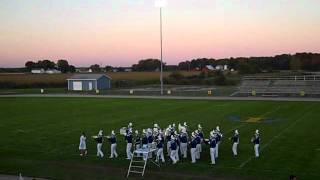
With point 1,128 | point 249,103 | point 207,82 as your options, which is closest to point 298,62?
point 207,82

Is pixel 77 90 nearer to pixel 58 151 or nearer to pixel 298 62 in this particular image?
pixel 58 151

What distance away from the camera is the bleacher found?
53594 mm

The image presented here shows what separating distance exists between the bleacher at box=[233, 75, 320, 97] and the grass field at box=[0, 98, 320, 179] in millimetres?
10265

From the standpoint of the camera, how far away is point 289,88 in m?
56.0

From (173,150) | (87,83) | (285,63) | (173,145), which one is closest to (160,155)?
(173,150)

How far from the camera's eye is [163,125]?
29.0 meters

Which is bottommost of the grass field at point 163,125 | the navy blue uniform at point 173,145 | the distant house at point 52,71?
the grass field at point 163,125

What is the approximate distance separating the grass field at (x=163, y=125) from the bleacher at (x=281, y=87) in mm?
10265

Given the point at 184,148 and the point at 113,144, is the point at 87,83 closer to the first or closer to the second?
the point at 113,144

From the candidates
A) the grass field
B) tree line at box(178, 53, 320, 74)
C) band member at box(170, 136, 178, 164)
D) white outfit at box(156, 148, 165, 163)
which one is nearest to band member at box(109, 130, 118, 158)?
the grass field

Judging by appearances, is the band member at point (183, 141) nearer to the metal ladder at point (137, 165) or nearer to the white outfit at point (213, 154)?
the white outfit at point (213, 154)

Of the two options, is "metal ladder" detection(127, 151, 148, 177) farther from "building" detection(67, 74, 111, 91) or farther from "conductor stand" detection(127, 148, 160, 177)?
"building" detection(67, 74, 111, 91)

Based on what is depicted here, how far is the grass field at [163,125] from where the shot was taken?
17.2m

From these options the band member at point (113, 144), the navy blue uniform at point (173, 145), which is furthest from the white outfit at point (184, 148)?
the band member at point (113, 144)
